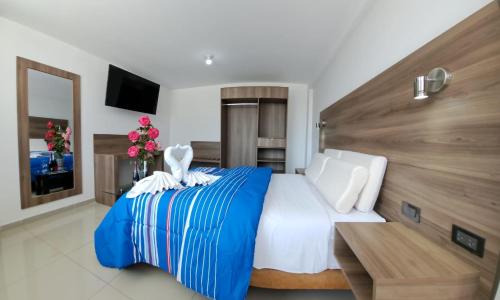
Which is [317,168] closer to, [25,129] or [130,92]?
[130,92]

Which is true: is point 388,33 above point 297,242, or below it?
above

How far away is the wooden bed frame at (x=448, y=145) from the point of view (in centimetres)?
63

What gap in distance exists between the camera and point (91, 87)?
2.81m

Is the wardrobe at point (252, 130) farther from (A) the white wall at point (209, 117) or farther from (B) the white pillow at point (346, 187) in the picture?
(B) the white pillow at point (346, 187)

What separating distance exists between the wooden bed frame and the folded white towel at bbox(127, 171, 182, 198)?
91 cm

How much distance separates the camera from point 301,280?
1.11 m

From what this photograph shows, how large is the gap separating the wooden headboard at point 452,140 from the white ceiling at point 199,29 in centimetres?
112

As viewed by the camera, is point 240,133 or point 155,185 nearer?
point 155,185

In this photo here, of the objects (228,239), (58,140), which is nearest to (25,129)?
(58,140)

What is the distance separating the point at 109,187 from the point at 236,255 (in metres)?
2.77

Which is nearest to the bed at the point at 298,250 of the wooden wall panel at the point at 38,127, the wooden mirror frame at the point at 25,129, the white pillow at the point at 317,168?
the white pillow at the point at 317,168

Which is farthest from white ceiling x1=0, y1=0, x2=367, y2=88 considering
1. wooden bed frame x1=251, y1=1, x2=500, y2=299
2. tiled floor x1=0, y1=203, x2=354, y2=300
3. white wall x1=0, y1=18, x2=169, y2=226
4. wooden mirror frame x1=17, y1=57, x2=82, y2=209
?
tiled floor x1=0, y1=203, x2=354, y2=300

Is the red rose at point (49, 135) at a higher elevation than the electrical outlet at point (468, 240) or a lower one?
higher

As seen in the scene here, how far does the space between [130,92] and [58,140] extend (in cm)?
129
